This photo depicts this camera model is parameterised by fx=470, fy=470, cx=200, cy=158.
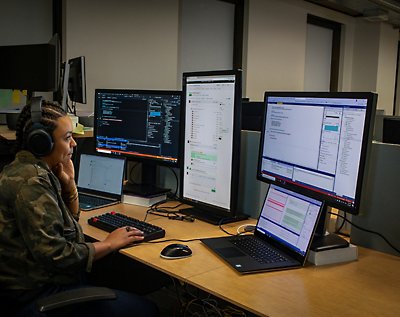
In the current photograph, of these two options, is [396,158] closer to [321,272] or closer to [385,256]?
[385,256]

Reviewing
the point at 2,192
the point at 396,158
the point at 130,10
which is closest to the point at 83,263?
the point at 2,192

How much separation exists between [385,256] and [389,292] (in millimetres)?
314

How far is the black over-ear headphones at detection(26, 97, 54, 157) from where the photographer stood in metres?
1.45

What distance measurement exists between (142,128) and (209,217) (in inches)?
22.8

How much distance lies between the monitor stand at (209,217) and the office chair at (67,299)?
69 centimetres

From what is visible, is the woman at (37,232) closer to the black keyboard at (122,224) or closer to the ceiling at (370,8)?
the black keyboard at (122,224)

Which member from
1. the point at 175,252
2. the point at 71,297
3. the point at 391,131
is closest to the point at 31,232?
the point at 71,297

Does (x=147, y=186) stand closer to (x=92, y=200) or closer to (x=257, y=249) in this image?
(x=92, y=200)

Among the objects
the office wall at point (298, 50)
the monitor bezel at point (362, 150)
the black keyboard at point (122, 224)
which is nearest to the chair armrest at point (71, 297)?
the black keyboard at point (122, 224)

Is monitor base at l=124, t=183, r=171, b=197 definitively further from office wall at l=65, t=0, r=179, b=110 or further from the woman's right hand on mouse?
office wall at l=65, t=0, r=179, b=110

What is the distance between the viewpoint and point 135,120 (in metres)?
2.31

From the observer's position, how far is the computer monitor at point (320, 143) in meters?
1.36

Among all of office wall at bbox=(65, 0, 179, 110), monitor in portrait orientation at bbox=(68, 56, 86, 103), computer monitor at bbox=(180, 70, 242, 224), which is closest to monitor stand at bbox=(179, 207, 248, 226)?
computer monitor at bbox=(180, 70, 242, 224)

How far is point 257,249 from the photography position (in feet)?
5.26
